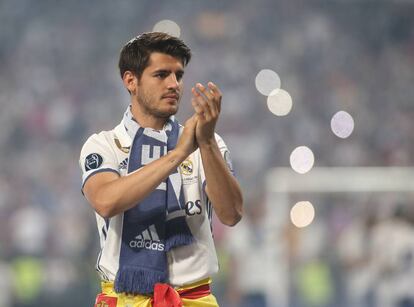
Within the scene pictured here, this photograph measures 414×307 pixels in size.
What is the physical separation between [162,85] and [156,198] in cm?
40

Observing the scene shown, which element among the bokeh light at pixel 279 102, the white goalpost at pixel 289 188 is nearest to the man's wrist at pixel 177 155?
the white goalpost at pixel 289 188

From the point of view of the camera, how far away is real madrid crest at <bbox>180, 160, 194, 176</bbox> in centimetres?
384

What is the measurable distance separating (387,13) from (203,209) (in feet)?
44.1

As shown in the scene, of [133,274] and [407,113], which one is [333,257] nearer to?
[407,113]

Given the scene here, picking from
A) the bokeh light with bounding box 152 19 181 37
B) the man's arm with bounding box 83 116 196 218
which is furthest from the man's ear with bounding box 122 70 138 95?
the bokeh light with bounding box 152 19 181 37

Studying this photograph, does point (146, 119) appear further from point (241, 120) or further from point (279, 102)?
point (279, 102)

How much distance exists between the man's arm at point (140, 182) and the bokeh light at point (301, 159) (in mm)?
9849

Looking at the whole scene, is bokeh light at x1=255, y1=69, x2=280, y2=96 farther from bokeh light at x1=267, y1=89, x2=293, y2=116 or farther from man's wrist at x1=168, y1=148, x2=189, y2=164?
man's wrist at x1=168, y1=148, x2=189, y2=164

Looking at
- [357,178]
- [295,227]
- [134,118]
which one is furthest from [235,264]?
[134,118]

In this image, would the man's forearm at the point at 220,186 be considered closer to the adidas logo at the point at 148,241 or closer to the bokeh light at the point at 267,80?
the adidas logo at the point at 148,241

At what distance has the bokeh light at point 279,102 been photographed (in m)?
15.1

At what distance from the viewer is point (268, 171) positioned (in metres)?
13.6

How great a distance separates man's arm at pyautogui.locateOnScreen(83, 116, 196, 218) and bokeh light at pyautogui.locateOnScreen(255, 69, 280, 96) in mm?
11989

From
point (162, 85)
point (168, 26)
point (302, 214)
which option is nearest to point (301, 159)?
point (302, 214)
